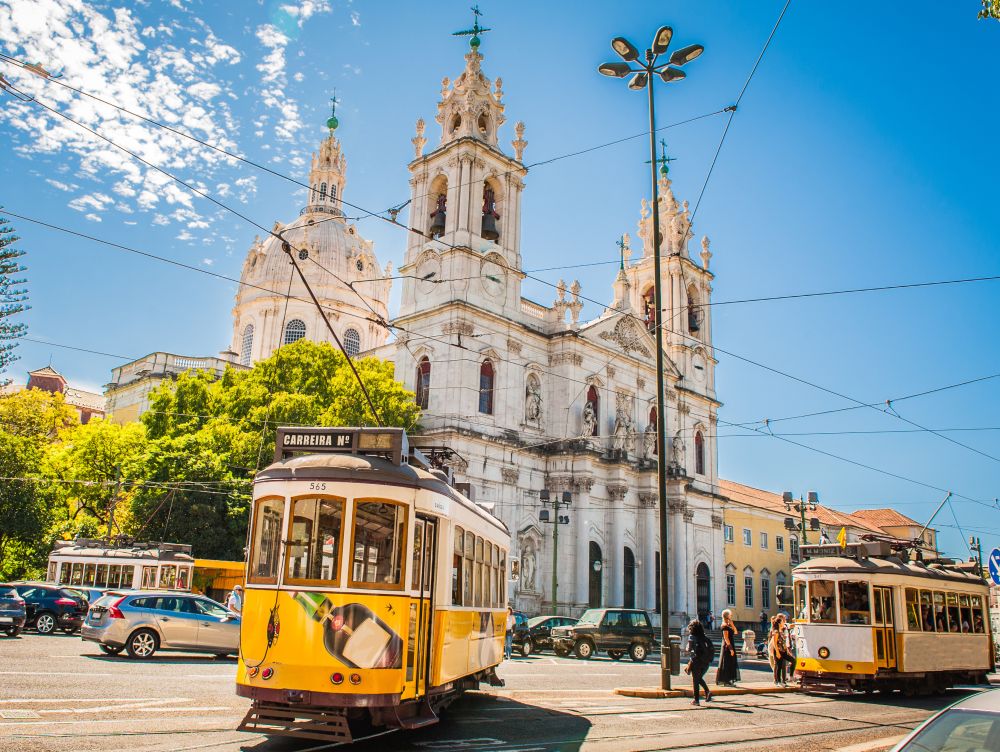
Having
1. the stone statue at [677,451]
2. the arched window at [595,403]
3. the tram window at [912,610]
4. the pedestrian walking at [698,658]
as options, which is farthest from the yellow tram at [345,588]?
the stone statue at [677,451]

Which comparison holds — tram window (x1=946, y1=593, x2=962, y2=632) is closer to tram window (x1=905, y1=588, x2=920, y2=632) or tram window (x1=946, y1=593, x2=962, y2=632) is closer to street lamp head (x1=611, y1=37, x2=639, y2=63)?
tram window (x1=905, y1=588, x2=920, y2=632)

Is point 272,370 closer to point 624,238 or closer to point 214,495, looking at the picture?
point 214,495

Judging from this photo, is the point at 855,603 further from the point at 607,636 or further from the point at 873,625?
the point at 607,636

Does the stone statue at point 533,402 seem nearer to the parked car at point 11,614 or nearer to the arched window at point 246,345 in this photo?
the parked car at point 11,614

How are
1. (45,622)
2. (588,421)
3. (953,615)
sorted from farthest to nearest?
(588,421)
(45,622)
(953,615)

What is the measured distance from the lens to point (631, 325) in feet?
150

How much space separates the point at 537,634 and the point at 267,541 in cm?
2066

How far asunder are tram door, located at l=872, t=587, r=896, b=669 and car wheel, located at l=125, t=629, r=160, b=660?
14.2 meters

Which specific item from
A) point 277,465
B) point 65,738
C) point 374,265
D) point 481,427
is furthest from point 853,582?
point 374,265

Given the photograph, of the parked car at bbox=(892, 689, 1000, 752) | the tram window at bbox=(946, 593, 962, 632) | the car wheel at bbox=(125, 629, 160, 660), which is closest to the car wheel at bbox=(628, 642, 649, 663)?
the tram window at bbox=(946, 593, 962, 632)

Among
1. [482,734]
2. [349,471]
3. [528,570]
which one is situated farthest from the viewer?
[528,570]

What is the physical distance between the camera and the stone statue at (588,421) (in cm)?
4084

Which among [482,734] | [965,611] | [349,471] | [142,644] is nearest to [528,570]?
[965,611]

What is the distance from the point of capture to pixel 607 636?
27344mm
